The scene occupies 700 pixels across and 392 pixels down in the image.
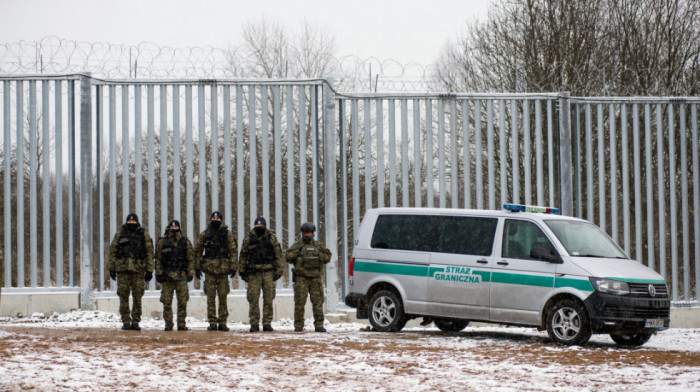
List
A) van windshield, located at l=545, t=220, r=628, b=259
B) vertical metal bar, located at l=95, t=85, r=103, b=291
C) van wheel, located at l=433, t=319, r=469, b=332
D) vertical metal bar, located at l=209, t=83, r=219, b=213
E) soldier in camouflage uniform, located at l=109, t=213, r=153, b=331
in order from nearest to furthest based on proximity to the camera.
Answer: van windshield, located at l=545, t=220, r=628, b=259, soldier in camouflage uniform, located at l=109, t=213, r=153, b=331, van wheel, located at l=433, t=319, r=469, b=332, vertical metal bar, located at l=95, t=85, r=103, b=291, vertical metal bar, located at l=209, t=83, r=219, b=213

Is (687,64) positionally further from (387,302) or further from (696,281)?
(387,302)

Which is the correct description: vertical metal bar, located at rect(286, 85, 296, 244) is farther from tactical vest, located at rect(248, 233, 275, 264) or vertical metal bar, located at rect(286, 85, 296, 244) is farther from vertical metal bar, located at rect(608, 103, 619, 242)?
vertical metal bar, located at rect(608, 103, 619, 242)

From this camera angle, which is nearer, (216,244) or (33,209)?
(216,244)

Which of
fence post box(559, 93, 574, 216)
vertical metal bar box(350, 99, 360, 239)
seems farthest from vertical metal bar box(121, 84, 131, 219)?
fence post box(559, 93, 574, 216)

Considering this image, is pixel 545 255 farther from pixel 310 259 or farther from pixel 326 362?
pixel 326 362

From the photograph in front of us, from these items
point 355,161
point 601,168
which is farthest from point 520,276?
point 601,168

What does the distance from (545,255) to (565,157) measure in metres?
4.98

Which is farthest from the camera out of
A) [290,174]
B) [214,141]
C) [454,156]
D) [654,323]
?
[454,156]

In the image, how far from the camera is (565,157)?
57.6ft

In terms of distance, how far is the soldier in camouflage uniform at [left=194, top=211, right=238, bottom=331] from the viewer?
14680 mm

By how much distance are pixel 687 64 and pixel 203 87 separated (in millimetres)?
20974

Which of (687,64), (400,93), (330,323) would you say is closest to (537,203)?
(400,93)

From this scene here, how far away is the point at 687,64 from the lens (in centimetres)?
3212

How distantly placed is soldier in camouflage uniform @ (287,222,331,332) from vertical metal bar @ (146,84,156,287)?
9.74ft
